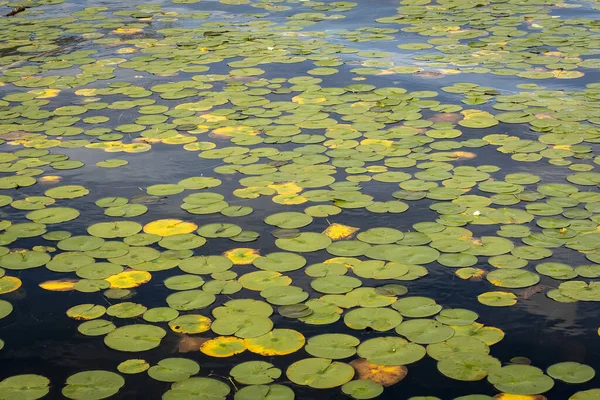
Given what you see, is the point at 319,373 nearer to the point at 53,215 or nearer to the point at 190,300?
the point at 190,300

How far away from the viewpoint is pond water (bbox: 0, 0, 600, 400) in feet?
8.49

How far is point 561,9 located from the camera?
7.45 m

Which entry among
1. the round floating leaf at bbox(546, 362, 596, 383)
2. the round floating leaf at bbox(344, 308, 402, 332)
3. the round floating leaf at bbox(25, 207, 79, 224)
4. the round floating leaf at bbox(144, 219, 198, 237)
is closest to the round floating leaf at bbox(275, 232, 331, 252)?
the round floating leaf at bbox(144, 219, 198, 237)

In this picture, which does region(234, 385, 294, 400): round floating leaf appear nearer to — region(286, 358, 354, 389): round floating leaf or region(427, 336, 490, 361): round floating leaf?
region(286, 358, 354, 389): round floating leaf

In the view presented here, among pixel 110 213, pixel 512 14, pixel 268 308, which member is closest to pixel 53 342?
pixel 268 308

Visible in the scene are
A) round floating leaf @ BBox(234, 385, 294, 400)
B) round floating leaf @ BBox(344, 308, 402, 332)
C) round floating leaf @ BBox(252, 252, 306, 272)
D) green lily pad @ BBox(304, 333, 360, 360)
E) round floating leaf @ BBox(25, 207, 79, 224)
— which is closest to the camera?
round floating leaf @ BBox(234, 385, 294, 400)

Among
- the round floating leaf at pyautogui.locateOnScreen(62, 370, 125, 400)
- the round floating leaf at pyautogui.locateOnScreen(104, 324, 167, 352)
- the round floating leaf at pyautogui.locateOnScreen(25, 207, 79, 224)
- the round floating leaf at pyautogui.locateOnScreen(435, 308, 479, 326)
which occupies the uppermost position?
the round floating leaf at pyautogui.locateOnScreen(25, 207, 79, 224)

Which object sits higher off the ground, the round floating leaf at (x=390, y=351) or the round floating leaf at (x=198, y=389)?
the round floating leaf at (x=198, y=389)

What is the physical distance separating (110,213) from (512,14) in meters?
4.98

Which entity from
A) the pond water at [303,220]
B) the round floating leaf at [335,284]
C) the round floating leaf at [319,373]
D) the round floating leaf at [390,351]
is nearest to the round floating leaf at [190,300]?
the pond water at [303,220]

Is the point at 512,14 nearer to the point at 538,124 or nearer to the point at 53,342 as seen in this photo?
the point at 538,124

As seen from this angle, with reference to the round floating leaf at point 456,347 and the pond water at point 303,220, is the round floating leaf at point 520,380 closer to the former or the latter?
the pond water at point 303,220

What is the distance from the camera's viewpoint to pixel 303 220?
11.6 ft

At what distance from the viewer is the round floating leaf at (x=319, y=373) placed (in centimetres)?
246
